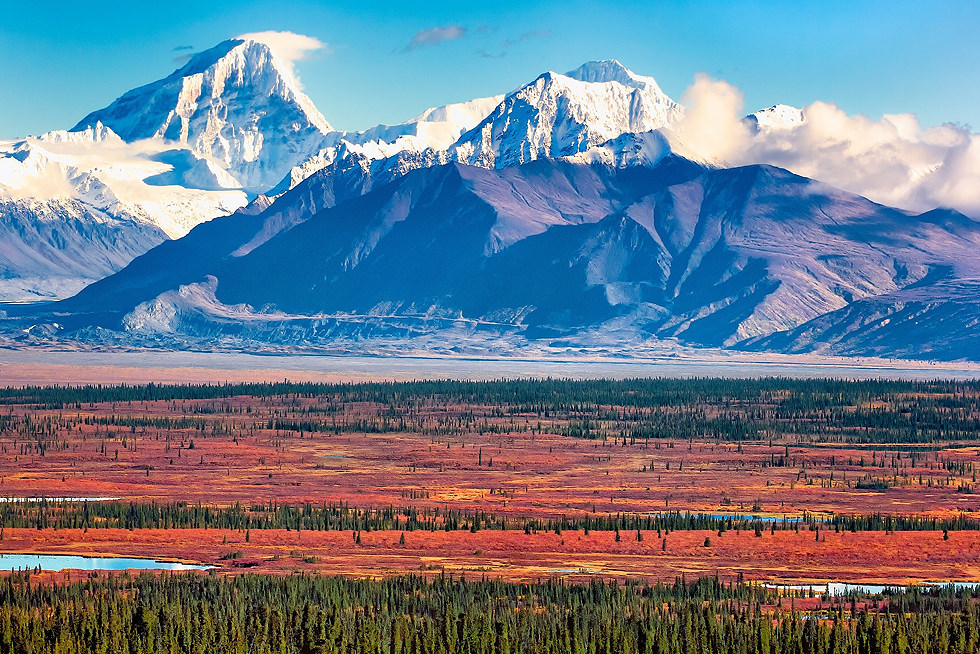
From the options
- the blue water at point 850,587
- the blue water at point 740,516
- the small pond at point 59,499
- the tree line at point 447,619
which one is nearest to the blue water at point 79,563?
the tree line at point 447,619

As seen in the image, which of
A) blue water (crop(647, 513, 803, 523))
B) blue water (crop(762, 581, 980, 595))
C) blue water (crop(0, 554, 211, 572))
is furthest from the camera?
blue water (crop(647, 513, 803, 523))

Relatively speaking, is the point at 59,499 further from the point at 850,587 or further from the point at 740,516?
the point at 850,587

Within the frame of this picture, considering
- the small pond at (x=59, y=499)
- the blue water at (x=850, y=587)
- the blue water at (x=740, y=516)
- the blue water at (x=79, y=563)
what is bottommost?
the blue water at (x=79, y=563)

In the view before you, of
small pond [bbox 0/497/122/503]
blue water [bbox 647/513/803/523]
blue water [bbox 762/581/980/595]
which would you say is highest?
blue water [bbox 647/513/803/523]

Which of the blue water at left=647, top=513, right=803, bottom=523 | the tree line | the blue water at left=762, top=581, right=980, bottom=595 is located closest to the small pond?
the tree line

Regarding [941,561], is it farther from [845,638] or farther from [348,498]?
[348,498]

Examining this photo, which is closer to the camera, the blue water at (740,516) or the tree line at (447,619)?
the tree line at (447,619)

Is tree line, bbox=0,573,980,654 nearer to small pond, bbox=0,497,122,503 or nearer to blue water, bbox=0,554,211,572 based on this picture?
blue water, bbox=0,554,211,572

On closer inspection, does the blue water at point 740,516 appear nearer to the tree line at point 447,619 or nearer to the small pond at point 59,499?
the tree line at point 447,619

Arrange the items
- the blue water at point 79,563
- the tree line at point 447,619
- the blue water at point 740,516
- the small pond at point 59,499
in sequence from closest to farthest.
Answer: the tree line at point 447,619 < the blue water at point 79,563 < the blue water at point 740,516 < the small pond at point 59,499

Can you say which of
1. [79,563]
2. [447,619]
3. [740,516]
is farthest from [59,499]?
[447,619]
